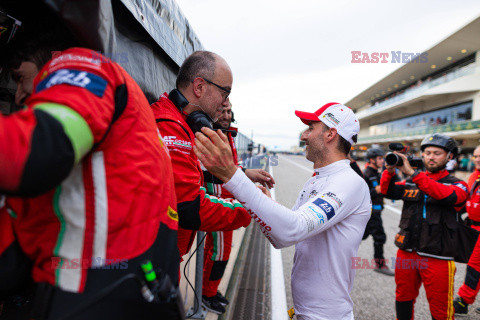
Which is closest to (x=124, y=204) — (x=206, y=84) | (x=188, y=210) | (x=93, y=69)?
(x=93, y=69)

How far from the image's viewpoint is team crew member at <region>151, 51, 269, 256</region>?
1.39 m

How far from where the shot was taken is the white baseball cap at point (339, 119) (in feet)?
5.69

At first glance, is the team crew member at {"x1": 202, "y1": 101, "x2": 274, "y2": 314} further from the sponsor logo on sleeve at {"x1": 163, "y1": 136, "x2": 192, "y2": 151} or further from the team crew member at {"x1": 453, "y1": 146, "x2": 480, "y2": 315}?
the team crew member at {"x1": 453, "y1": 146, "x2": 480, "y2": 315}

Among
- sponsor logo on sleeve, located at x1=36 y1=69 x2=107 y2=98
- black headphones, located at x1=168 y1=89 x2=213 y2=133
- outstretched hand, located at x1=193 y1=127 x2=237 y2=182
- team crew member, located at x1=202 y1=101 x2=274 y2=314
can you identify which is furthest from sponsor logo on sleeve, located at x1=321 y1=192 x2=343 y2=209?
team crew member, located at x1=202 y1=101 x2=274 y2=314

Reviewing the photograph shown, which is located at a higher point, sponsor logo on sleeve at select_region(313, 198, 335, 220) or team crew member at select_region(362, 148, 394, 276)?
sponsor logo on sleeve at select_region(313, 198, 335, 220)

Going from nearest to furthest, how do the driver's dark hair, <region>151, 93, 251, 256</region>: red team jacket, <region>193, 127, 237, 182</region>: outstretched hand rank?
<region>193, 127, 237, 182</region>: outstretched hand → <region>151, 93, 251, 256</region>: red team jacket → the driver's dark hair

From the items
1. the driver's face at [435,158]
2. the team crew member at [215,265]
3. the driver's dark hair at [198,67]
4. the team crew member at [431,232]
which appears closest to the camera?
the driver's dark hair at [198,67]

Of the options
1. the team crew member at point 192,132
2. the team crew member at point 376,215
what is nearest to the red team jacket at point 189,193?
the team crew member at point 192,132

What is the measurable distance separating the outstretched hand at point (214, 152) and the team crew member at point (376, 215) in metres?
3.81

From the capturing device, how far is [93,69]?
0.77 metres

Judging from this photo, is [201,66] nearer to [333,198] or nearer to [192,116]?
[192,116]

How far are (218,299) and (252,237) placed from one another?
267 centimetres

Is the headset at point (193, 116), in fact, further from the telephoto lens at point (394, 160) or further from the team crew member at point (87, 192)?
the telephoto lens at point (394, 160)

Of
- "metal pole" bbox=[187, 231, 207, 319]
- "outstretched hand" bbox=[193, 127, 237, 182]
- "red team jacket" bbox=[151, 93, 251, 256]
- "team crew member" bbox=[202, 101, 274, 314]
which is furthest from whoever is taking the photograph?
"team crew member" bbox=[202, 101, 274, 314]
